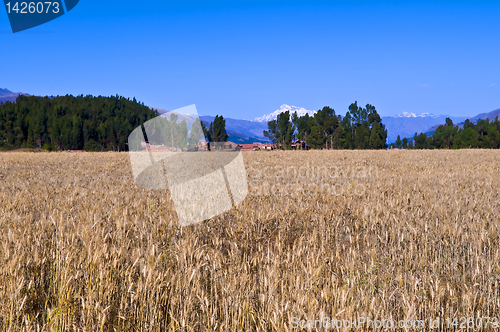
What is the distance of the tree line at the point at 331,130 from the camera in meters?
83.7

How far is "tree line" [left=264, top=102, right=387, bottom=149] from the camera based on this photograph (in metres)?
83.7

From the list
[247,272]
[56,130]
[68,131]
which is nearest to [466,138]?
[247,272]

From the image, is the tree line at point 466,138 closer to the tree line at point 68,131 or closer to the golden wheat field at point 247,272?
the tree line at point 68,131

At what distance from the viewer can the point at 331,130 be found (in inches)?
3649

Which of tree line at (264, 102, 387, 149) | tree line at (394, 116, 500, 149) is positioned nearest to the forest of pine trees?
tree line at (264, 102, 387, 149)

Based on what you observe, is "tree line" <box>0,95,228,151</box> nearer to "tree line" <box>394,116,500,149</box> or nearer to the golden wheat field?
"tree line" <box>394,116,500,149</box>

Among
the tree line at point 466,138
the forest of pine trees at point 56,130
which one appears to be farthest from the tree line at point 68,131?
the tree line at point 466,138

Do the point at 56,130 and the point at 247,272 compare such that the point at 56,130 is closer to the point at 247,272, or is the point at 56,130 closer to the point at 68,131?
the point at 68,131

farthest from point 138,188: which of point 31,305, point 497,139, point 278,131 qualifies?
point 497,139

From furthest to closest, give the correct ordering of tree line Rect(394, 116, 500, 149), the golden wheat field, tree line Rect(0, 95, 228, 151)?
tree line Rect(0, 95, 228, 151), tree line Rect(394, 116, 500, 149), the golden wheat field

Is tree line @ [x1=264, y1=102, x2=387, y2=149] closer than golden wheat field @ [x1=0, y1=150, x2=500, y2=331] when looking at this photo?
No

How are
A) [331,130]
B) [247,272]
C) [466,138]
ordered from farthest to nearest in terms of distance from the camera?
[331,130] → [466,138] → [247,272]

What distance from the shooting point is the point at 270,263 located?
2.85 metres

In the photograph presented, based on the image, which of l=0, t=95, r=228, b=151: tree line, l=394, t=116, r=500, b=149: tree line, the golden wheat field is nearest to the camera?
the golden wheat field
